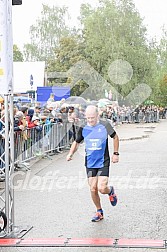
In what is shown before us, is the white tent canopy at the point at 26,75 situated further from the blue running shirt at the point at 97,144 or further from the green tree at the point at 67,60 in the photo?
the blue running shirt at the point at 97,144

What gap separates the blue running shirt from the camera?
7.76 metres

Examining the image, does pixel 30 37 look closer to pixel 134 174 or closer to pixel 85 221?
pixel 134 174

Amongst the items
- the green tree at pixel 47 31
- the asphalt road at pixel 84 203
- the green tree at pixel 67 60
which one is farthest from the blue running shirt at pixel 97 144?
the green tree at pixel 47 31

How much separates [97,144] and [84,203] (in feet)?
5.71

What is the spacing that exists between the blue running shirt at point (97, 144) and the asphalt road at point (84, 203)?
908 millimetres

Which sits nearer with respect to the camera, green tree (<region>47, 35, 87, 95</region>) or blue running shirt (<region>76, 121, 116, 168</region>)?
blue running shirt (<region>76, 121, 116, 168</region>)

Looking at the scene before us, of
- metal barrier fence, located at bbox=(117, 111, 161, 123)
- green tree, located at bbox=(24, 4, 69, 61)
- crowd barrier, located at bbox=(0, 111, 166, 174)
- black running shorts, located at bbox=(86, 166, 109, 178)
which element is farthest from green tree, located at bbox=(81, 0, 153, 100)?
black running shorts, located at bbox=(86, 166, 109, 178)

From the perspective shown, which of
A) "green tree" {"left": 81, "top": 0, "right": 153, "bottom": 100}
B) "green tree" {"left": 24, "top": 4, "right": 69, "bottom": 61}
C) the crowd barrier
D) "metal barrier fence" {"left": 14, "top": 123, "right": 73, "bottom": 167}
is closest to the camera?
the crowd barrier

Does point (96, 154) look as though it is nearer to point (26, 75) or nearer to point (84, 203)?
point (84, 203)

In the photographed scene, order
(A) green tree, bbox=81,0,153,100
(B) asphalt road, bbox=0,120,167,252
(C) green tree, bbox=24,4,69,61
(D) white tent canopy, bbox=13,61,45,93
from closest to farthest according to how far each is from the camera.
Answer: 1. (B) asphalt road, bbox=0,120,167,252
2. (D) white tent canopy, bbox=13,61,45,93
3. (A) green tree, bbox=81,0,153,100
4. (C) green tree, bbox=24,4,69,61

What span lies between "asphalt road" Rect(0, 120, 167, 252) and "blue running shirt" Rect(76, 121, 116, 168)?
0.91m

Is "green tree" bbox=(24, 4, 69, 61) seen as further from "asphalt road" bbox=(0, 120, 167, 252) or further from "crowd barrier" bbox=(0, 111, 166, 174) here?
"asphalt road" bbox=(0, 120, 167, 252)

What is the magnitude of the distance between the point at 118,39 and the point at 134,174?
39540mm

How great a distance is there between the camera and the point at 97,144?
7789 millimetres
